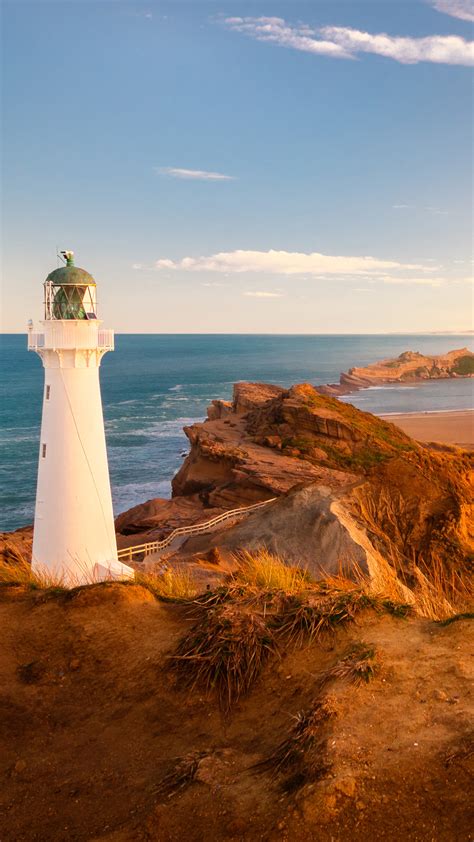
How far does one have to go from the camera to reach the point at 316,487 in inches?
846

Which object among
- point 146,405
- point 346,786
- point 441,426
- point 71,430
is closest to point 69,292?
point 71,430

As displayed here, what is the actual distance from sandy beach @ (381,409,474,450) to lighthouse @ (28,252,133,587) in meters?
41.2

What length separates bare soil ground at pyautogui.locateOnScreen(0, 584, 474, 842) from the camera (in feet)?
12.5

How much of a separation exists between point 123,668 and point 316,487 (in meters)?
15.9

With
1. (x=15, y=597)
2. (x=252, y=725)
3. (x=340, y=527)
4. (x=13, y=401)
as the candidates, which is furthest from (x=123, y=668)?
(x=13, y=401)

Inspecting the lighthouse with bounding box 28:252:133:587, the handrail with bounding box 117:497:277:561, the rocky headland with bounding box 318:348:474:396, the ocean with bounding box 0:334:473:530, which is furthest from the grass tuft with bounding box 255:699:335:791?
the rocky headland with bounding box 318:348:474:396

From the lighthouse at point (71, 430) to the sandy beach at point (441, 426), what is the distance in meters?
41.2

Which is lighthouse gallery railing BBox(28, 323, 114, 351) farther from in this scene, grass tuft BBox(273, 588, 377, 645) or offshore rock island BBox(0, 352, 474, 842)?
grass tuft BBox(273, 588, 377, 645)

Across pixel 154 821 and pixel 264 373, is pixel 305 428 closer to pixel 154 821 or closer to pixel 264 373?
pixel 154 821

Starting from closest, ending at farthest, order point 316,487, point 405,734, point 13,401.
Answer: point 405,734, point 316,487, point 13,401

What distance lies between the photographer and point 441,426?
2534 inches

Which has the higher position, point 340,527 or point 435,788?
point 435,788

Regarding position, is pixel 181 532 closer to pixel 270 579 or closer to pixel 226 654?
pixel 270 579

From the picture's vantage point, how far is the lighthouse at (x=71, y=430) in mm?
14391
